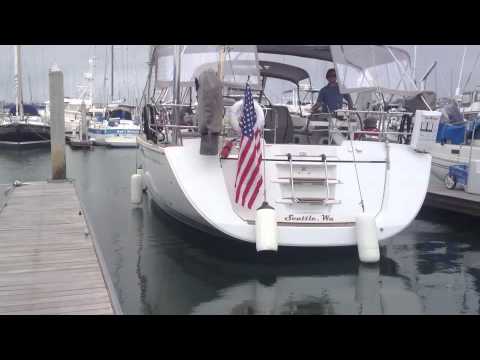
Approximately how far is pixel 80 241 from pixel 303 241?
280 cm

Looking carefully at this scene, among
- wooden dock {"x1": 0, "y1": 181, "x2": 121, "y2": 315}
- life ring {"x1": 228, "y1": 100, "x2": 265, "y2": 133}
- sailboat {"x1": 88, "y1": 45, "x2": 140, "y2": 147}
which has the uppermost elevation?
life ring {"x1": 228, "y1": 100, "x2": 265, "y2": 133}

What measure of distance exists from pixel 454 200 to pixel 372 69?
361cm

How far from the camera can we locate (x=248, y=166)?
22.0 feet

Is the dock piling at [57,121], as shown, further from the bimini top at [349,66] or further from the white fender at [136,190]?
the bimini top at [349,66]

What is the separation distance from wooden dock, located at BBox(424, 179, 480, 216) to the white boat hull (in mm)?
3193

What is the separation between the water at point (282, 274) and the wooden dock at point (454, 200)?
1.14ft

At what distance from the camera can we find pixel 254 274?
21.4ft

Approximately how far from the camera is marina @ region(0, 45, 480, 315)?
5.62 meters

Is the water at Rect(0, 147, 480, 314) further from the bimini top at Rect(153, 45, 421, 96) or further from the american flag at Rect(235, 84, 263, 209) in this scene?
the bimini top at Rect(153, 45, 421, 96)

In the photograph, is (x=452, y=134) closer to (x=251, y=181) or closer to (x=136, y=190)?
(x=136, y=190)

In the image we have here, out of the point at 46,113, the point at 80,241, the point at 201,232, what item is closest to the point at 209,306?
the point at 80,241

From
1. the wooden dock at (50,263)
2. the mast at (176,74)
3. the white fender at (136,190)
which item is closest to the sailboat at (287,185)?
the mast at (176,74)

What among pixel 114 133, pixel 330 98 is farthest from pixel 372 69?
pixel 114 133

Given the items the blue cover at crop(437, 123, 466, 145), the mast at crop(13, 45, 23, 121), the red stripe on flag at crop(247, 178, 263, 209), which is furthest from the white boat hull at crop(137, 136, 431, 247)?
the mast at crop(13, 45, 23, 121)
